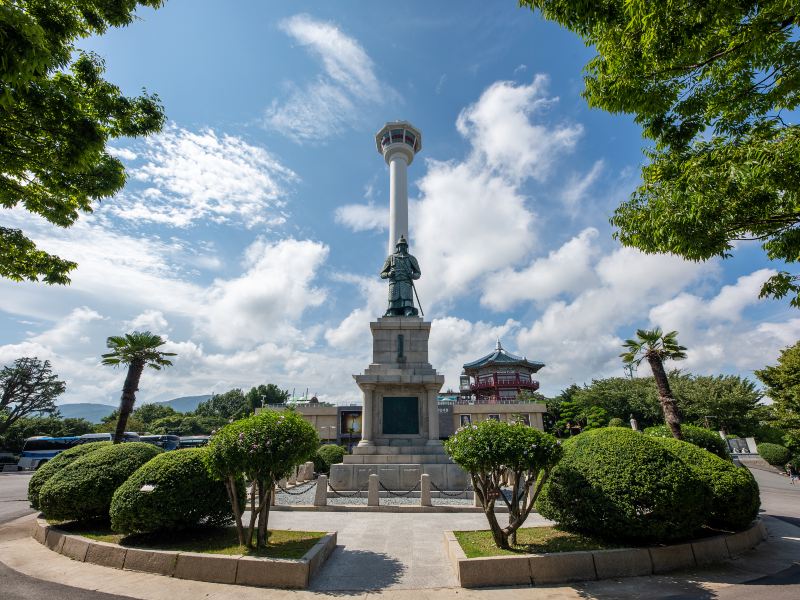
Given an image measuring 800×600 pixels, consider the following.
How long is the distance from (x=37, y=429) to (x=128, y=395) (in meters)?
37.2

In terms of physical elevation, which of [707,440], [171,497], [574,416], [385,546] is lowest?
[385,546]

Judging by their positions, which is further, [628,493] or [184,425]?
[184,425]

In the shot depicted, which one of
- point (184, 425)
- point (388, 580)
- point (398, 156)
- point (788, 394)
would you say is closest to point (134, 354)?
point (388, 580)

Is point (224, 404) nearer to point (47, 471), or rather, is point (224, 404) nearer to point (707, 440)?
point (47, 471)

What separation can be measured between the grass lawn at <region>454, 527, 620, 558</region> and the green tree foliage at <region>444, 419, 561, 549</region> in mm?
295

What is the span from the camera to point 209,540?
8.62 meters

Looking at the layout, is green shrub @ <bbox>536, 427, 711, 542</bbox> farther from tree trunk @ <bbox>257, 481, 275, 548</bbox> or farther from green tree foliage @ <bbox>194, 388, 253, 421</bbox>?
green tree foliage @ <bbox>194, 388, 253, 421</bbox>

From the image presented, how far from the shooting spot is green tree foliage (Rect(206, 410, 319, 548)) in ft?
25.4

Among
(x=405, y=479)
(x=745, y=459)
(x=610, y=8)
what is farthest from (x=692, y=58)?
(x=745, y=459)

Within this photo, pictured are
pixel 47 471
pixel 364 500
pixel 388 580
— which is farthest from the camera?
pixel 364 500

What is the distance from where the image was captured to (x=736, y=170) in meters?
6.79

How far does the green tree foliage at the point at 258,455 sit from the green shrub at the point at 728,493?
8.89 metres

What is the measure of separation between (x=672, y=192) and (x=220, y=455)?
10.5m

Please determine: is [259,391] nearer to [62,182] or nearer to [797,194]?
[62,182]
